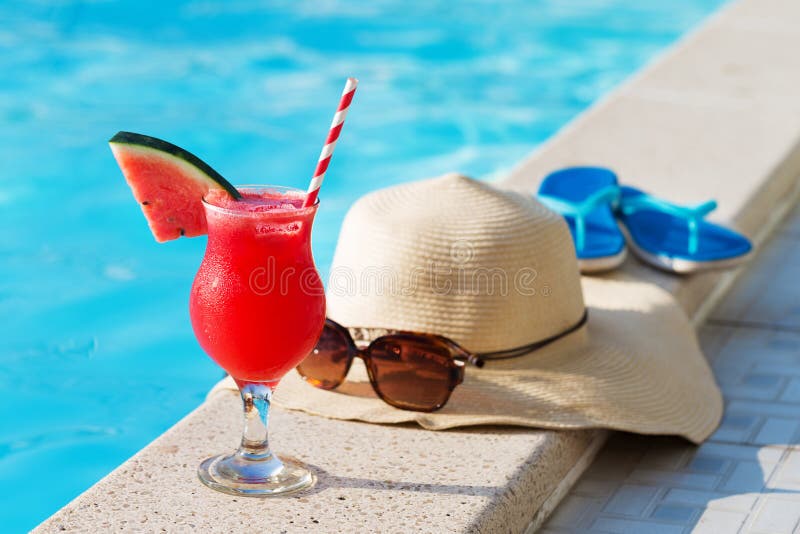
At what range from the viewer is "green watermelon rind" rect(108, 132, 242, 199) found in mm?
2195

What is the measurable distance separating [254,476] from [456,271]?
698mm

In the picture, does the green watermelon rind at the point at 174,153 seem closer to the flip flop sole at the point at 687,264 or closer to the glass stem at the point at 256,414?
the glass stem at the point at 256,414

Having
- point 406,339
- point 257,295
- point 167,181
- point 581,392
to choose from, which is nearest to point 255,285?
point 257,295

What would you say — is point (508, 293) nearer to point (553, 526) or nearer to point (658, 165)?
point (553, 526)

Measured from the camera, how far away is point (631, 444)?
300cm

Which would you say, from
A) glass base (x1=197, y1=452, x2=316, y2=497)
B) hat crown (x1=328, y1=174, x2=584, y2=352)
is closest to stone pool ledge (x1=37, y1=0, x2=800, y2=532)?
glass base (x1=197, y1=452, x2=316, y2=497)

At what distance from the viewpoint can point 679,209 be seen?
3.73 meters

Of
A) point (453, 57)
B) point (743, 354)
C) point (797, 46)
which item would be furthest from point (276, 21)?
point (743, 354)

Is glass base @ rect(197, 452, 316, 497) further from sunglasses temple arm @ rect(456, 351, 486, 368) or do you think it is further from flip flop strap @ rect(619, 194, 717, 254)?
flip flop strap @ rect(619, 194, 717, 254)

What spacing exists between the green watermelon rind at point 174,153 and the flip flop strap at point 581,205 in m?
1.51

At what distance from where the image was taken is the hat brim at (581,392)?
268cm

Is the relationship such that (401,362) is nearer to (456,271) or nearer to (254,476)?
(456,271)

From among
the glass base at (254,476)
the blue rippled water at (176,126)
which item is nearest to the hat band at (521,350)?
the glass base at (254,476)

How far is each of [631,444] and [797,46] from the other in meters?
4.22
